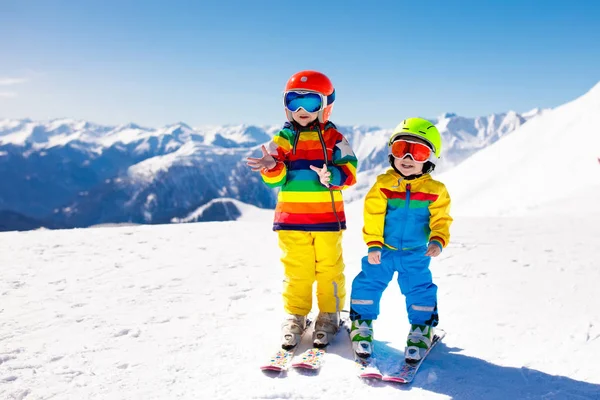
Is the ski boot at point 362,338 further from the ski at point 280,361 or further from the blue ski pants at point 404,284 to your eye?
the ski at point 280,361

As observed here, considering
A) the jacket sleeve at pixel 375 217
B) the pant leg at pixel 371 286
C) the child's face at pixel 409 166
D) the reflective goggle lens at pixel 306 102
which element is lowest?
the pant leg at pixel 371 286

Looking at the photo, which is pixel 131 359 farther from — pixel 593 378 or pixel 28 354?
pixel 593 378

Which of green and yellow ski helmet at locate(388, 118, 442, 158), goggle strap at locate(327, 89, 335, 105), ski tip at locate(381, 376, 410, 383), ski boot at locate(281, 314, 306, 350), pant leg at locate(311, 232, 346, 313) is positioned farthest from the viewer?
goggle strap at locate(327, 89, 335, 105)

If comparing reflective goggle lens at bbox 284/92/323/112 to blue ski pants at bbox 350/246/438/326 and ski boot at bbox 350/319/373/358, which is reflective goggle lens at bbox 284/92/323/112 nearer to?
blue ski pants at bbox 350/246/438/326

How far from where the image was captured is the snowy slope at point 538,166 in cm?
2564

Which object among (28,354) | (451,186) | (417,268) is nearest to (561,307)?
(417,268)

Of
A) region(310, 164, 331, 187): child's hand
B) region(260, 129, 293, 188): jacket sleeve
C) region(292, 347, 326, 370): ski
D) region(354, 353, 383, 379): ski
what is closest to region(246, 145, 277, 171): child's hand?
region(260, 129, 293, 188): jacket sleeve

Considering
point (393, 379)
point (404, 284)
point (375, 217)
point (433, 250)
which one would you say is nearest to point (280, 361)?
point (393, 379)

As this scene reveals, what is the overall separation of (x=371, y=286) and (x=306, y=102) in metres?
2.25

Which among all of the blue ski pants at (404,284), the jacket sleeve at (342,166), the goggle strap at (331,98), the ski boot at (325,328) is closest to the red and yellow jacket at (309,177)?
the jacket sleeve at (342,166)

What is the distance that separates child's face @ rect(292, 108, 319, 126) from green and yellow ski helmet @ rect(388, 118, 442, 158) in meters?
1.02

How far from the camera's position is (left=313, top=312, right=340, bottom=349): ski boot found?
462 cm

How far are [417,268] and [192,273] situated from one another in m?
4.85

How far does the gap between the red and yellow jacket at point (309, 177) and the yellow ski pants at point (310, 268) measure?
142mm
